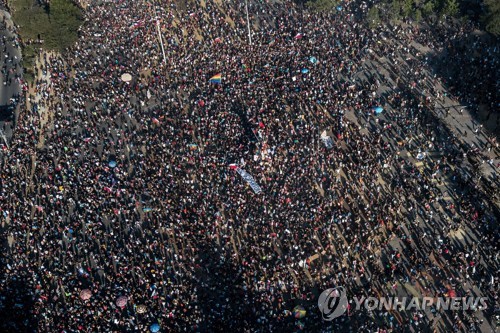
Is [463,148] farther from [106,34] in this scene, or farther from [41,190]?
[106,34]

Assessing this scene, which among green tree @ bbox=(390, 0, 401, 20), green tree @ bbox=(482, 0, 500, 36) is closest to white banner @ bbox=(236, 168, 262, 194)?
green tree @ bbox=(390, 0, 401, 20)

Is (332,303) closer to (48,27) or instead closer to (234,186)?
(234,186)

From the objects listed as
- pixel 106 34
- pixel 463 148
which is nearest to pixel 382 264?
pixel 463 148

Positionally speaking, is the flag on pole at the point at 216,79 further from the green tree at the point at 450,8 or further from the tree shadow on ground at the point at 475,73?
the green tree at the point at 450,8

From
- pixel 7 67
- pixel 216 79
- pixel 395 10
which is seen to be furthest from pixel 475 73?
pixel 7 67

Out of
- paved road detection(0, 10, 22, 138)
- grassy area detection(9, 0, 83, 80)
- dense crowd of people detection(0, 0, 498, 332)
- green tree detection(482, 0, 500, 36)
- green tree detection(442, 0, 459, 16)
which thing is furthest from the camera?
green tree detection(442, 0, 459, 16)
